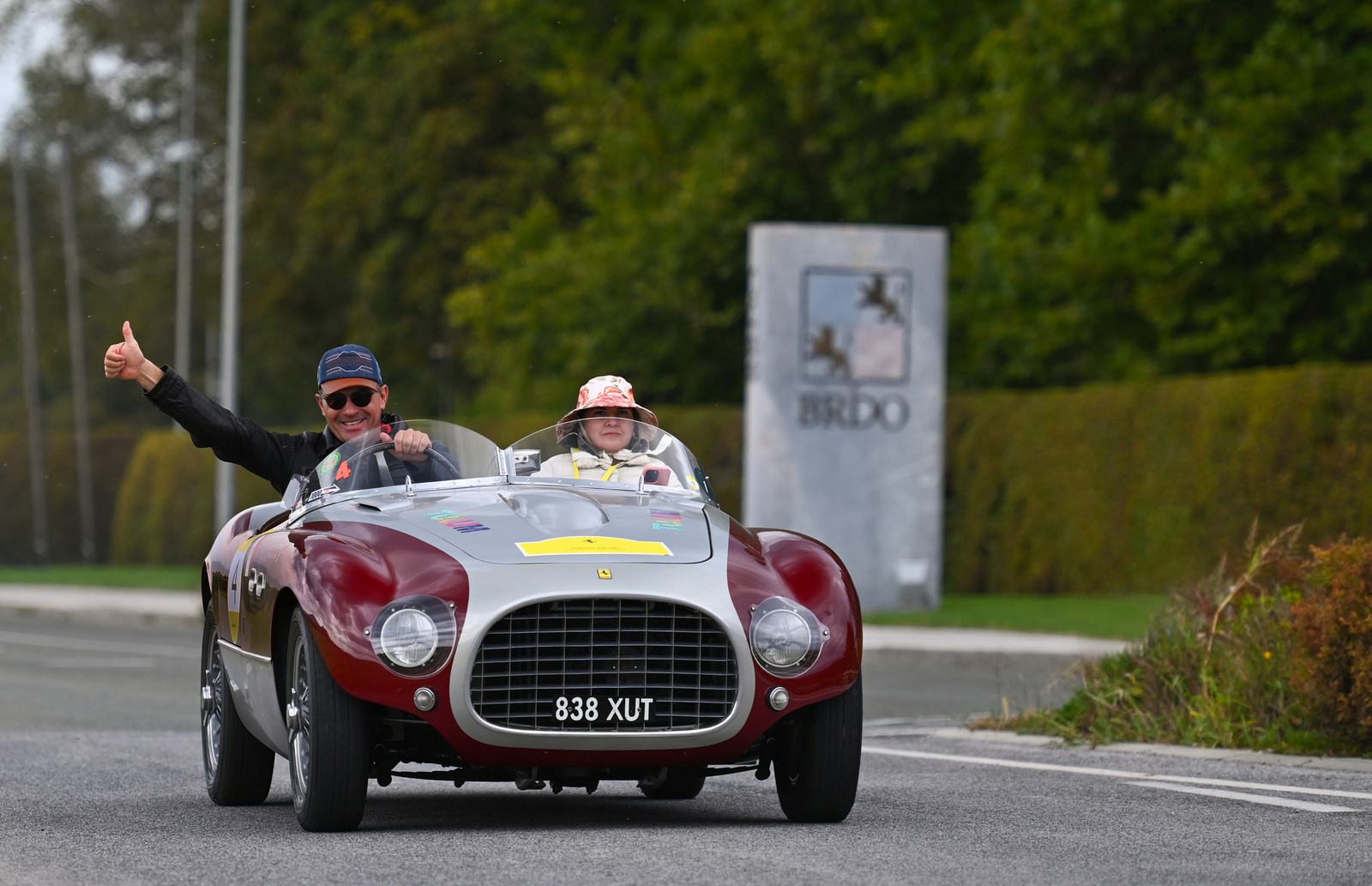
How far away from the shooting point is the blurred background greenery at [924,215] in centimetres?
2442

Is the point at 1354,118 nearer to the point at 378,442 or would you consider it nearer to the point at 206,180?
the point at 378,442

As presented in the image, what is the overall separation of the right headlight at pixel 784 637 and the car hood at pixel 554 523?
0.28 meters

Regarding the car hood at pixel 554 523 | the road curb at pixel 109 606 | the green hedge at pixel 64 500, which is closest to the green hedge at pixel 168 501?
the green hedge at pixel 64 500

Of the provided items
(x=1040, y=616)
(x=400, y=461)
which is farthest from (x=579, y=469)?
(x=1040, y=616)

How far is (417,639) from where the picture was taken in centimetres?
695

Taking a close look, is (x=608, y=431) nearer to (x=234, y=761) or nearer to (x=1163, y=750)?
(x=234, y=761)

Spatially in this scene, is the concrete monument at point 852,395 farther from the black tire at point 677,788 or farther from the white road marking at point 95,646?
the black tire at point 677,788

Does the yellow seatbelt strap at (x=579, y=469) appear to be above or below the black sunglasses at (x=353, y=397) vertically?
below

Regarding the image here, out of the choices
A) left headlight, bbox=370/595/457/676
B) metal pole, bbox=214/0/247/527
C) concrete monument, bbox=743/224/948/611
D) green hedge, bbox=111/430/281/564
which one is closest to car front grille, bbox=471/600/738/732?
left headlight, bbox=370/595/457/676

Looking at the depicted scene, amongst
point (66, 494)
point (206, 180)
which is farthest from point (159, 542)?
point (206, 180)

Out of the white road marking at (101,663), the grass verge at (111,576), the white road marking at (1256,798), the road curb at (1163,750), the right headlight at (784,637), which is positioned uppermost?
the right headlight at (784,637)

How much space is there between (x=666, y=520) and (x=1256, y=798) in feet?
8.54

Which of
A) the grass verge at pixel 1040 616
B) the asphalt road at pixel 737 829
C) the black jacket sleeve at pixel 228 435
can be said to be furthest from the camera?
the grass verge at pixel 1040 616

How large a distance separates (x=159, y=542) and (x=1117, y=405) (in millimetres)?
26821
